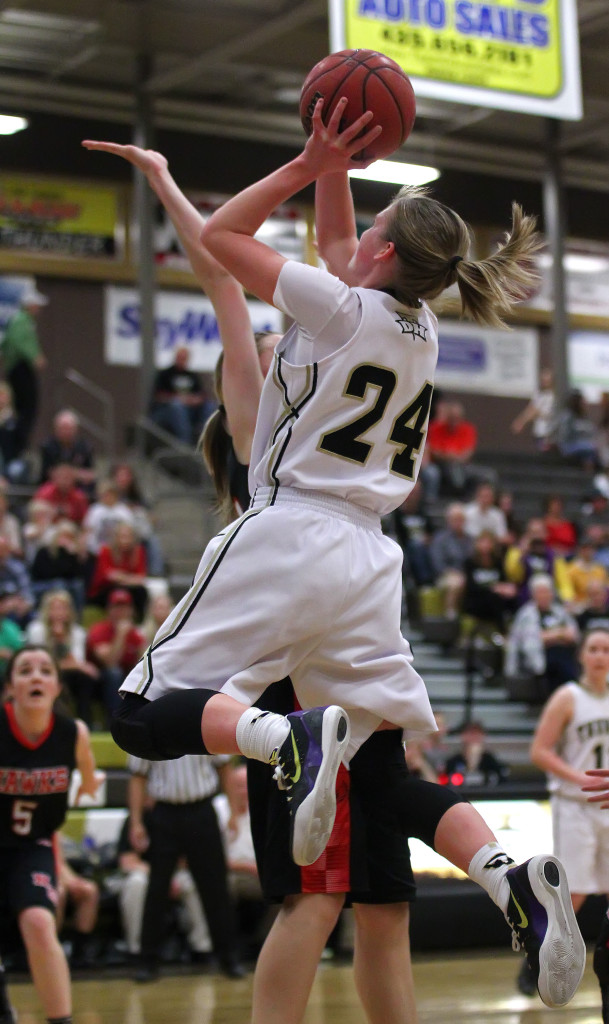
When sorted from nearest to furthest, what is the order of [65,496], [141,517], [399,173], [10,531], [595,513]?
[10,531] < [65,496] < [141,517] < [399,173] < [595,513]

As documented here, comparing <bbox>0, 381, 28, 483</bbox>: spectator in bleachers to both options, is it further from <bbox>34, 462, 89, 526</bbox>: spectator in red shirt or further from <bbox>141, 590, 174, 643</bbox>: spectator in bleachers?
<bbox>141, 590, 174, 643</bbox>: spectator in bleachers

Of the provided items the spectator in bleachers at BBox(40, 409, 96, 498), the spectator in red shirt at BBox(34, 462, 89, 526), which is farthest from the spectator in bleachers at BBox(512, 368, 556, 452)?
the spectator in red shirt at BBox(34, 462, 89, 526)

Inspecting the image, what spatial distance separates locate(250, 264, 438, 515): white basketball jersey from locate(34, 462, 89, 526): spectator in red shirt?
9.51m

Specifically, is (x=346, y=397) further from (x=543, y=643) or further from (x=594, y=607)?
(x=594, y=607)

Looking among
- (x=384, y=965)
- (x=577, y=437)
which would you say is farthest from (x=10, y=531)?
(x=577, y=437)

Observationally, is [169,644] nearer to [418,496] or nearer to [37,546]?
[37,546]

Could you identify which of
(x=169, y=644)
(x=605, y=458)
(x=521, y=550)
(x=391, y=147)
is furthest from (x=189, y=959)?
(x=605, y=458)

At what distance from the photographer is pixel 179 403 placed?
1600cm

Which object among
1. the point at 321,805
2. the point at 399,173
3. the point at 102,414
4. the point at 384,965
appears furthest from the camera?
the point at 102,414

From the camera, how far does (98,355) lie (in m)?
19.8

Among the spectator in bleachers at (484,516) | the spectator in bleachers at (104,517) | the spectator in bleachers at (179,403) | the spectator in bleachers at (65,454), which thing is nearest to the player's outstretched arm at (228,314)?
the spectator in bleachers at (104,517)

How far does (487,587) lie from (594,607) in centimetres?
101

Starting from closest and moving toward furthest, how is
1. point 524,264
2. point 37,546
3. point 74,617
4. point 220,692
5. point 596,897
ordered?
point 220,692, point 524,264, point 596,897, point 74,617, point 37,546

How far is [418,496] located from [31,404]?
4.11m
